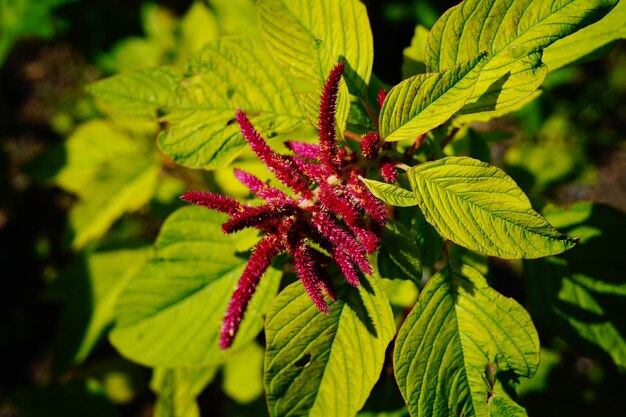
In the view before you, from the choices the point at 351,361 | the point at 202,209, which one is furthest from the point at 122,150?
the point at 351,361

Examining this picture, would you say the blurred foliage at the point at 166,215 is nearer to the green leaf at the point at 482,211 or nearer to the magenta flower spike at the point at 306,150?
the green leaf at the point at 482,211

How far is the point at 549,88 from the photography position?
3.27 meters

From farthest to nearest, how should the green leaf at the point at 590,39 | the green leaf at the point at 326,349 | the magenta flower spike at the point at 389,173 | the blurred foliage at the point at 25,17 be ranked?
1. the blurred foliage at the point at 25,17
2. the green leaf at the point at 590,39
3. the green leaf at the point at 326,349
4. the magenta flower spike at the point at 389,173

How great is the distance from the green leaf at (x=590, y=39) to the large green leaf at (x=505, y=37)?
29 cm

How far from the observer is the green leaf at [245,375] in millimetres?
2211

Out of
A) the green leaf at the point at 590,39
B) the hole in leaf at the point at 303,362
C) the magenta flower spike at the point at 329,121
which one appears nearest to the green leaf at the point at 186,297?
the hole in leaf at the point at 303,362

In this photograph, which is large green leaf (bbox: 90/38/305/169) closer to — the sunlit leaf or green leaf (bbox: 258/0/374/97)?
green leaf (bbox: 258/0/374/97)

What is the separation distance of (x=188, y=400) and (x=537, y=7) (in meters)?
1.54

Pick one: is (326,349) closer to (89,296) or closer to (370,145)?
(370,145)

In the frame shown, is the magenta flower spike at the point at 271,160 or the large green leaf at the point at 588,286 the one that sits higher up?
the magenta flower spike at the point at 271,160

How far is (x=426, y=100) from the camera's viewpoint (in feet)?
3.42

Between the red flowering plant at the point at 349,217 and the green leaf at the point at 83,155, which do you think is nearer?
the red flowering plant at the point at 349,217

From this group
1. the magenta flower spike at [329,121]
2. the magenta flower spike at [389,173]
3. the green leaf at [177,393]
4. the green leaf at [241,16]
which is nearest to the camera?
the magenta flower spike at [329,121]

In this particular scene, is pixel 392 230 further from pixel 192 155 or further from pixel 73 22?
pixel 73 22
